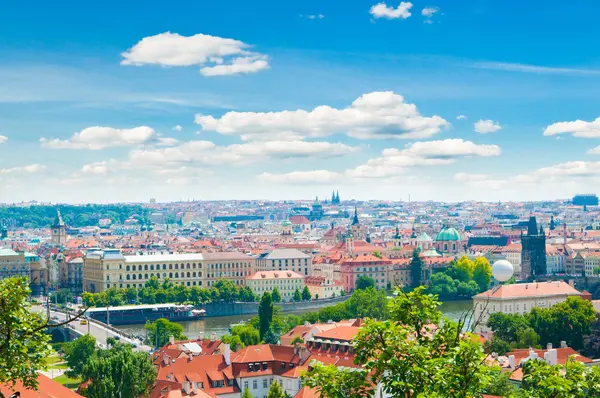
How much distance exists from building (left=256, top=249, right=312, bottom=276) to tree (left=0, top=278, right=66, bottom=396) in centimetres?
9452

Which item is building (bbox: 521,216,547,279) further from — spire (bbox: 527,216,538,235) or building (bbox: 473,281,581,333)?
building (bbox: 473,281,581,333)

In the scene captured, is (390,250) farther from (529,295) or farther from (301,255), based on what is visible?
(529,295)

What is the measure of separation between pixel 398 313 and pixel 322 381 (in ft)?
4.15

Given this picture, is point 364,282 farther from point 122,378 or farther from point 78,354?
point 122,378

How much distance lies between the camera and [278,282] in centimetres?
9869

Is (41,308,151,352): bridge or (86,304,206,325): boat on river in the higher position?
(41,308,151,352): bridge

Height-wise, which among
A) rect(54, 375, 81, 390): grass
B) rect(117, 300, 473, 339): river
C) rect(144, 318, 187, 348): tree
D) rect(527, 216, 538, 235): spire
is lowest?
rect(117, 300, 473, 339): river

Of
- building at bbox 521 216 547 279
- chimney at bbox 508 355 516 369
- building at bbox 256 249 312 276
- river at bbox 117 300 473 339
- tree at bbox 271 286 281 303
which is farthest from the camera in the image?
building at bbox 256 249 312 276

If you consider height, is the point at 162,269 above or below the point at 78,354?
above

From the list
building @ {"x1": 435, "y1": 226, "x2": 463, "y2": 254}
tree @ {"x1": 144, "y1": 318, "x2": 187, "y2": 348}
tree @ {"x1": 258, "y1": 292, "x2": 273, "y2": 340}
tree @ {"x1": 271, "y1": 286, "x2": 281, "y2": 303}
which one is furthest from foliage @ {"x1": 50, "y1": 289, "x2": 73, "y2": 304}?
building @ {"x1": 435, "y1": 226, "x2": 463, "y2": 254}

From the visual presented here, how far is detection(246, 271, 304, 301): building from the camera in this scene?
3841 inches

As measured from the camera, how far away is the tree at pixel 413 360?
38.0 ft

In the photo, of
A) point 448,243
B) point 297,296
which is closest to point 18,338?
point 297,296

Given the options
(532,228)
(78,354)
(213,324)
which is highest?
(532,228)
